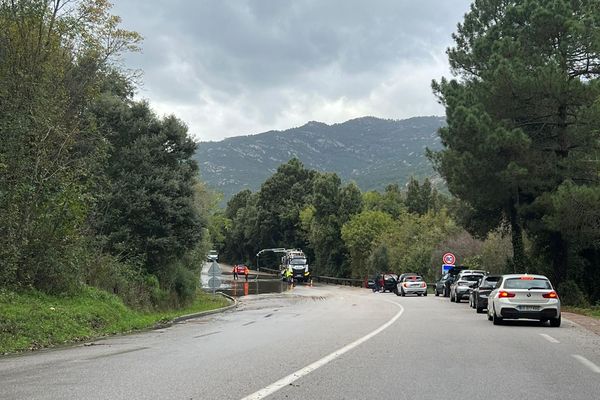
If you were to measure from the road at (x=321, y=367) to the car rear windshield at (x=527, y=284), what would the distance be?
2145 mm

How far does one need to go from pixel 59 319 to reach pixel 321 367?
10.0m

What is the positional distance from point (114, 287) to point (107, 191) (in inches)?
183

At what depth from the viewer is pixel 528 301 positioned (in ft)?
59.0

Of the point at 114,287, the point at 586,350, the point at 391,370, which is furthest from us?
the point at 114,287

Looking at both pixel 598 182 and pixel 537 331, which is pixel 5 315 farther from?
pixel 598 182

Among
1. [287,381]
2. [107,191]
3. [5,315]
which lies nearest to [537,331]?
[287,381]

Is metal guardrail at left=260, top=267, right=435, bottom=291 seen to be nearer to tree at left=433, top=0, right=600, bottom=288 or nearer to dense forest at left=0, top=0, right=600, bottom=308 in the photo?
dense forest at left=0, top=0, right=600, bottom=308

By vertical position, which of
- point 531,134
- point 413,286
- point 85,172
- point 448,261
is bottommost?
point 413,286

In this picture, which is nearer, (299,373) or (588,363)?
(299,373)

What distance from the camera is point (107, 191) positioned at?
27219mm

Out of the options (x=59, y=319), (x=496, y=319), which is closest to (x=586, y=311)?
(x=496, y=319)

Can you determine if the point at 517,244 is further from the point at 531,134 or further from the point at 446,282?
the point at 446,282

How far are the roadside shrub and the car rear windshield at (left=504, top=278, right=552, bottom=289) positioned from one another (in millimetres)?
13100

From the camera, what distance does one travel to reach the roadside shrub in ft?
99.1
